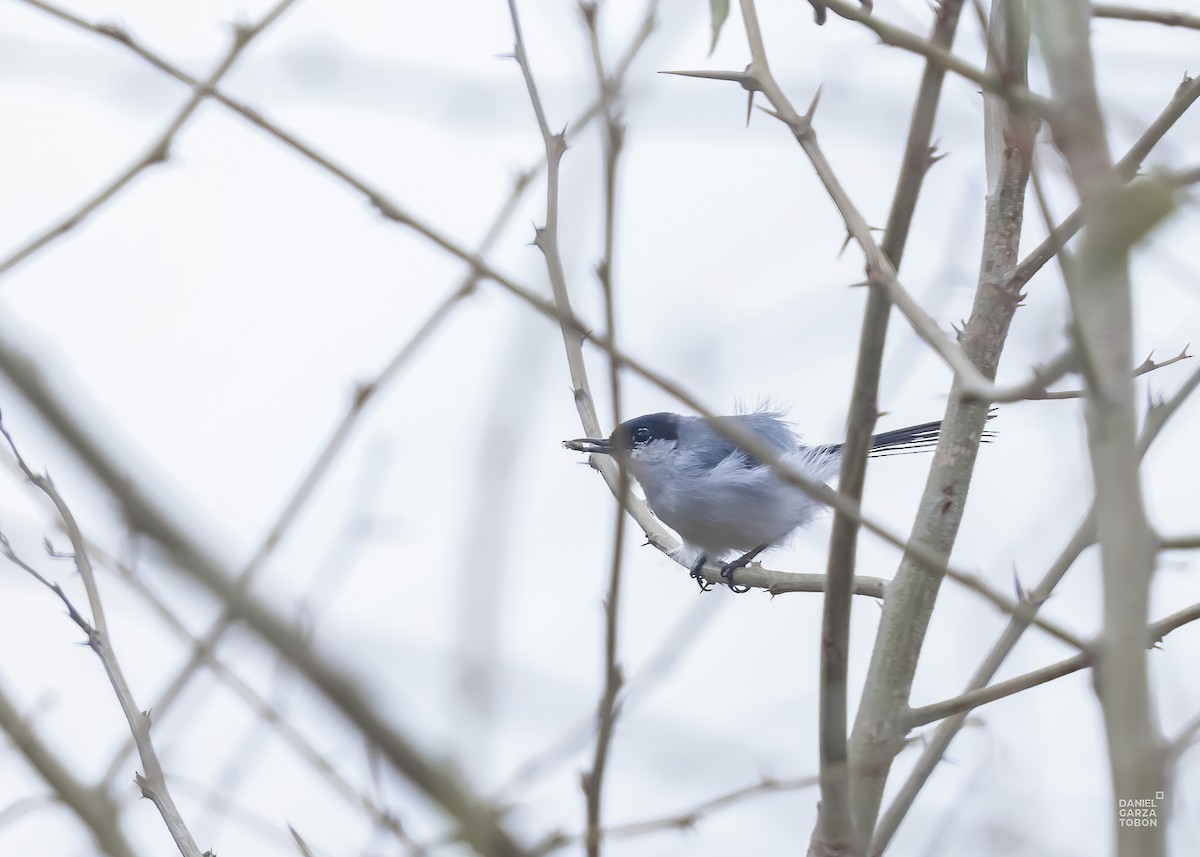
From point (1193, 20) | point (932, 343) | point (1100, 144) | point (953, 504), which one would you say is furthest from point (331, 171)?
point (953, 504)

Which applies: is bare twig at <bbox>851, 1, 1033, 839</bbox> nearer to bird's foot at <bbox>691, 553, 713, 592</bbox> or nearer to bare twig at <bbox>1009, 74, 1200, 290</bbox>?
bare twig at <bbox>1009, 74, 1200, 290</bbox>

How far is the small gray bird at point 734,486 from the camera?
4.75 metres

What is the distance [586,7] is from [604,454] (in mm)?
2453

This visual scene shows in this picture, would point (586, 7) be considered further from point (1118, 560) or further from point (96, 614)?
point (96, 614)

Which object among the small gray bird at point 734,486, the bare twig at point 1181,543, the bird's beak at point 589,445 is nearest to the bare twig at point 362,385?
the bare twig at point 1181,543

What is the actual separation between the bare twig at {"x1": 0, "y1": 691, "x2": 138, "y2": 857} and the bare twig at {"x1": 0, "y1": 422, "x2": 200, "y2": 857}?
871 millimetres

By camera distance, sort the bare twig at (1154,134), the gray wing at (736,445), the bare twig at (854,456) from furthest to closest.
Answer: the gray wing at (736,445) < the bare twig at (1154,134) < the bare twig at (854,456)

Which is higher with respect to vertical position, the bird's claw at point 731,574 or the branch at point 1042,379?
the bird's claw at point 731,574

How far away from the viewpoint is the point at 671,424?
17.7 ft

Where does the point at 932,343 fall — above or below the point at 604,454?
below

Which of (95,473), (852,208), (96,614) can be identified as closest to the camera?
(95,473)

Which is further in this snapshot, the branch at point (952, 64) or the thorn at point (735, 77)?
the thorn at point (735, 77)

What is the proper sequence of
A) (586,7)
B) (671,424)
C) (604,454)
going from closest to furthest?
1. (586,7)
2. (604,454)
3. (671,424)

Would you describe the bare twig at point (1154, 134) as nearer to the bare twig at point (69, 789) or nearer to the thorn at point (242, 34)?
the thorn at point (242, 34)
